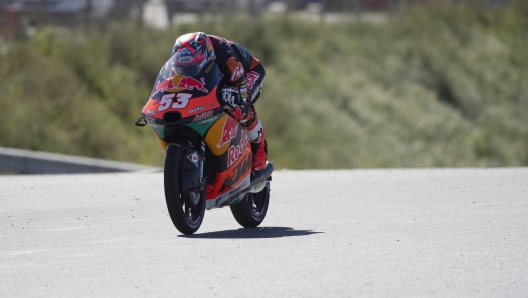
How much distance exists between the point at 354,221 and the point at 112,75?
1384cm

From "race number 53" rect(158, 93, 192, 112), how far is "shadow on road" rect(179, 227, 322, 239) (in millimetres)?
985

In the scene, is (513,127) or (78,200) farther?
(513,127)

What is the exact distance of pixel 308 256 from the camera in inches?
267

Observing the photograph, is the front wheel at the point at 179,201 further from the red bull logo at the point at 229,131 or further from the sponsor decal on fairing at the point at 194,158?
the red bull logo at the point at 229,131

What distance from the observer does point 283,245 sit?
7332 millimetres

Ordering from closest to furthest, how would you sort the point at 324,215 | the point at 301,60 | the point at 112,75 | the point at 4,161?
the point at 324,215, the point at 4,161, the point at 112,75, the point at 301,60

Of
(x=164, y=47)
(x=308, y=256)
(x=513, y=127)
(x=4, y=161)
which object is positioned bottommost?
(x=513, y=127)

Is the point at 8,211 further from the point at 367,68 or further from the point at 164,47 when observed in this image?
the point at 367,68

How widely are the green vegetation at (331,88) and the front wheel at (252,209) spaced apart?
28.3 feet

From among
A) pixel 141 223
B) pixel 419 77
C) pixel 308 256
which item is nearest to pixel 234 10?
pixel 419 77

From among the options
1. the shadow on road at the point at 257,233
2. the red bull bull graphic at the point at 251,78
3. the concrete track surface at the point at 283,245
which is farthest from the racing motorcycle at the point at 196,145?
the red bull bull graphic at the point at 251,78

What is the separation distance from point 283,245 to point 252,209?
1722 mm

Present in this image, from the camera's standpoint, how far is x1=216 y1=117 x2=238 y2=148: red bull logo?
8219 mm

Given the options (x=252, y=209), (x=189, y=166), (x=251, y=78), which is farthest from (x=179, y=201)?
(x=251, y=78)
